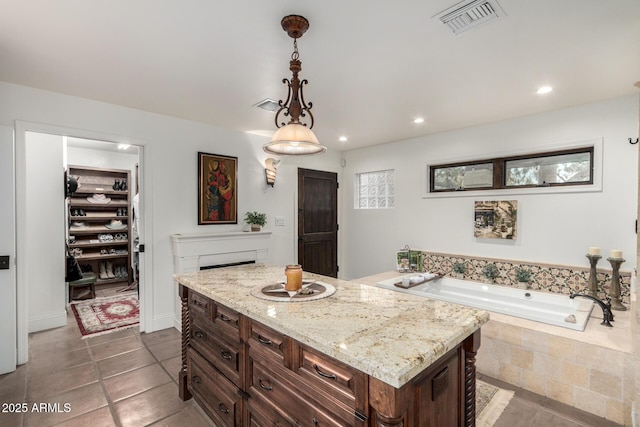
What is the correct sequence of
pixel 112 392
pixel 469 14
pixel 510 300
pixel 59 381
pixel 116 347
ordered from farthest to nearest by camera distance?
pixel 510 300
pixel 116 347
pixel 59 381
pixel 112 392
pixel 469 14

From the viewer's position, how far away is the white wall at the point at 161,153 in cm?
282

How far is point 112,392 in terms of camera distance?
2.32 m

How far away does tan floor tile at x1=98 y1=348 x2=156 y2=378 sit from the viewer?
2619 millimetres

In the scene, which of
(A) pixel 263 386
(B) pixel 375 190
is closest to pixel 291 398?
(A) pixel 263 386

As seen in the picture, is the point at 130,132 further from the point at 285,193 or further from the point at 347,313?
the point at 347,313

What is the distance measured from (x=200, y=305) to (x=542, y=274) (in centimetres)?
351

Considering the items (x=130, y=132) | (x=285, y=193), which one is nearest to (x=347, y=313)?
(x=130, y=132)

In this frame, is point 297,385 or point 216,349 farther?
point 216,349

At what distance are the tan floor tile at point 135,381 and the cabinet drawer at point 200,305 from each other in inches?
34.8

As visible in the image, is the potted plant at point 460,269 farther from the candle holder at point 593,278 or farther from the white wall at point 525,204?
the candle holder at point 593,278

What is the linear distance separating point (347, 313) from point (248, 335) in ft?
1.82

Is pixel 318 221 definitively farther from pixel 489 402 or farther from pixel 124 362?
pixel 489 402

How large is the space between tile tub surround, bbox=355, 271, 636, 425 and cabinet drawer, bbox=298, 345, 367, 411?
1965mm

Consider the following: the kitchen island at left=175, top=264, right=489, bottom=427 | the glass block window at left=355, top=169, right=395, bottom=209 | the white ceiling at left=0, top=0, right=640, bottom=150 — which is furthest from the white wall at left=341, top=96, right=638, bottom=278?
the kitchen island at left=175, top=264, right=489, bottom=427
